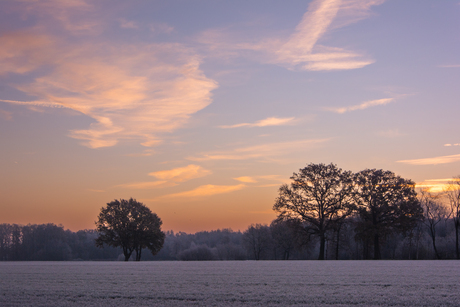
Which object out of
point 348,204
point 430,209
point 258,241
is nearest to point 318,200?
point 348,204

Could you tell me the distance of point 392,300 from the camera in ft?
38.5

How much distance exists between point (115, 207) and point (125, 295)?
74909 mm

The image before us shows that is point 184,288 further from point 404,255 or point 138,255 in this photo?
point 404,255

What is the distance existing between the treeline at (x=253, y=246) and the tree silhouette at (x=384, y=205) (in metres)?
2.08

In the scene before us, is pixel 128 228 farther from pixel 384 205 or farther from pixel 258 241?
pixel 384 205

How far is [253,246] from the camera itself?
120312mm

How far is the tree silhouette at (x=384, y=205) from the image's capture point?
2569 inches

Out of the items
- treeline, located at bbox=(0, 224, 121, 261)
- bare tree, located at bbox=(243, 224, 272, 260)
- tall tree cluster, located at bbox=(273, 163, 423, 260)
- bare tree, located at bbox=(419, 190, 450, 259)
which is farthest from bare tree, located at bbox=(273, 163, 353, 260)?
treeline, located at bbox=(0, 224, 121, 261)

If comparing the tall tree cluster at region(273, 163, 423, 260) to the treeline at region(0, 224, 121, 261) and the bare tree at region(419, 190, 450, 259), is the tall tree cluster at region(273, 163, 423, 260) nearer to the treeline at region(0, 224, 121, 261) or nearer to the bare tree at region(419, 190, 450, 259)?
the bare tree at region(419, 190, 450, 259)

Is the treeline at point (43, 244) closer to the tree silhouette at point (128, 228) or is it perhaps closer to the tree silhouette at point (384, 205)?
the tree silhouette at point (128, 228)

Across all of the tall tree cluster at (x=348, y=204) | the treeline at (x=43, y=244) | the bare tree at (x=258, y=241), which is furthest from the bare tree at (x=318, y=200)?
the treeline at (x=43, y=244)

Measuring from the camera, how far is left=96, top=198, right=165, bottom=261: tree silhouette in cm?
8281

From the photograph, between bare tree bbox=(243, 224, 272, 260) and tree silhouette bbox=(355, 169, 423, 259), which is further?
bare tree bbox=(243, 224, 272, 260)

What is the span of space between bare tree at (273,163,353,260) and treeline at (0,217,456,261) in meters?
2.10
